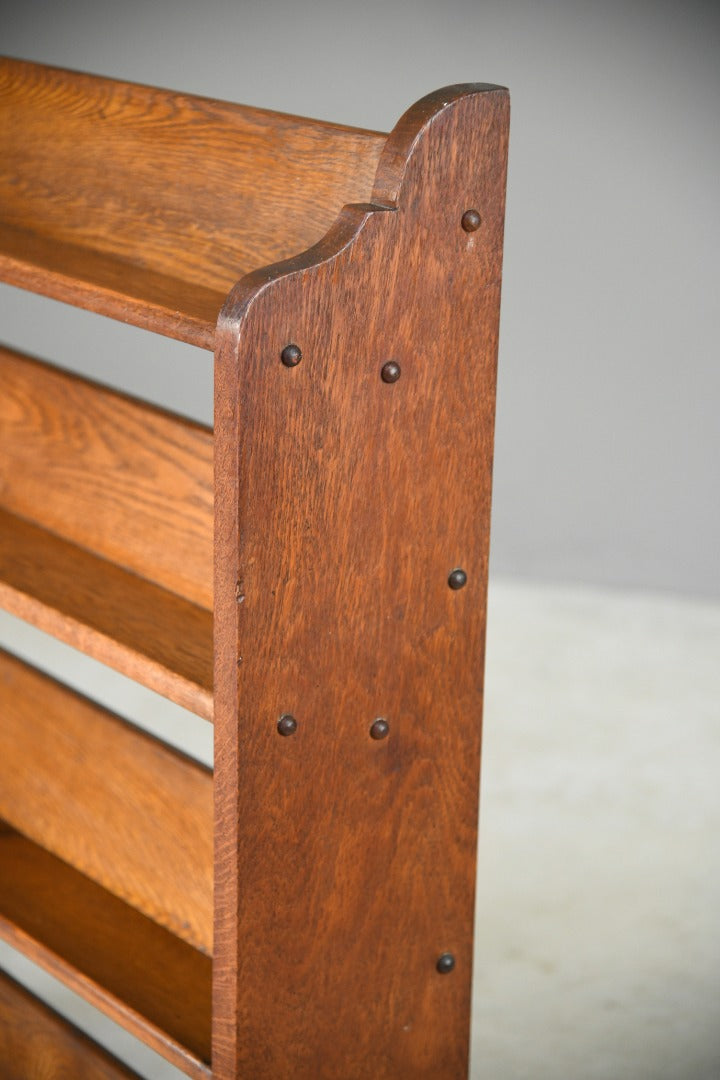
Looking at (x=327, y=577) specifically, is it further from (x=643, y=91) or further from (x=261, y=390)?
(x=643, y=91)

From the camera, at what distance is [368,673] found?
1.49 m

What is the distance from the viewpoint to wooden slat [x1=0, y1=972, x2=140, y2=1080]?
2.07 metres

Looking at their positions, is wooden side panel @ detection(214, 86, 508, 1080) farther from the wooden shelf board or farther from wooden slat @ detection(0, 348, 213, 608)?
wooden slat @ detection(0, 348, 213, 608)

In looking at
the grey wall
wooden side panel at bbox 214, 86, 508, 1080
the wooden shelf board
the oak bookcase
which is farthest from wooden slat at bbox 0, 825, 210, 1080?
the grey wall

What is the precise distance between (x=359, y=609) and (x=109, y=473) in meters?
0.64

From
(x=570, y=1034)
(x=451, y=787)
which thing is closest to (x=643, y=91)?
(x=570, y=1034)

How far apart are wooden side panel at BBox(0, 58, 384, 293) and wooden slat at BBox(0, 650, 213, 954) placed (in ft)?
2.27

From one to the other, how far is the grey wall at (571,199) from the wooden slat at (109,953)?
96.6 inches

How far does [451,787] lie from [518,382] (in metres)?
2.76

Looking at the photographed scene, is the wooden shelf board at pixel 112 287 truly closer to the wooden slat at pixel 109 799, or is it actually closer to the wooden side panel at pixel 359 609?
the wooden side panel at pixel 359 609

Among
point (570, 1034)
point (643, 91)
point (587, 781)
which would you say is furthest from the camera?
point (643, 91)

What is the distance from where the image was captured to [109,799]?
6.88 ft

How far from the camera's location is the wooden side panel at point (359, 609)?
4.35 ft

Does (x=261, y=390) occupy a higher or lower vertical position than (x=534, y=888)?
higher
